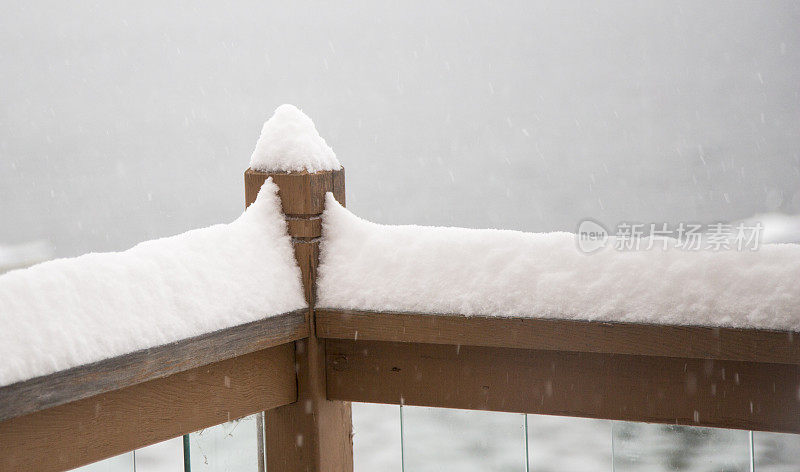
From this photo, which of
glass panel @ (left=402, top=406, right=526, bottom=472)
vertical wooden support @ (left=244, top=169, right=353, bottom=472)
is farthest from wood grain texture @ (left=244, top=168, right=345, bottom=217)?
glass panel @ (left=402, top=406, right=526, bottom=472)

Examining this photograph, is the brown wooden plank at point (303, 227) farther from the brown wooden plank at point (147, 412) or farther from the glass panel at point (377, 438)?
the glass panel at point (377, 438)

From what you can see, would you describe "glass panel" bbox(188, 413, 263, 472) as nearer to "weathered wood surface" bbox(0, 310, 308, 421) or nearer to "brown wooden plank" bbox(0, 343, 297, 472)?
"brown wooden plank" bbox(0, 343, 297, 472)

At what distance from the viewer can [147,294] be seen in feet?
5.38

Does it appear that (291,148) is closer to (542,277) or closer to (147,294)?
(147,294)

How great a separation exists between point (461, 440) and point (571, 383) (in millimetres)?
644

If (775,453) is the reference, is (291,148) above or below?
above

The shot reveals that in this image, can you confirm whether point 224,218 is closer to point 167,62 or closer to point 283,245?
point 167,62

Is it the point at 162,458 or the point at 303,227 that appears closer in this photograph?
the point at 303,227

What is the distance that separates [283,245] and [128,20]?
44162 mm

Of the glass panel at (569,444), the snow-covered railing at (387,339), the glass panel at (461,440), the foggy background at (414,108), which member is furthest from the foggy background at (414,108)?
the snow-covered railing at (387,339)

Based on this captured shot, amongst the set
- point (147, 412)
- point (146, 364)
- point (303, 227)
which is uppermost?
point (303, 227)

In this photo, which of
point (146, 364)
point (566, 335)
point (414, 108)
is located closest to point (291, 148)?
point (146, 364)

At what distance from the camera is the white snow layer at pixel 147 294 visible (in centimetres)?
142
